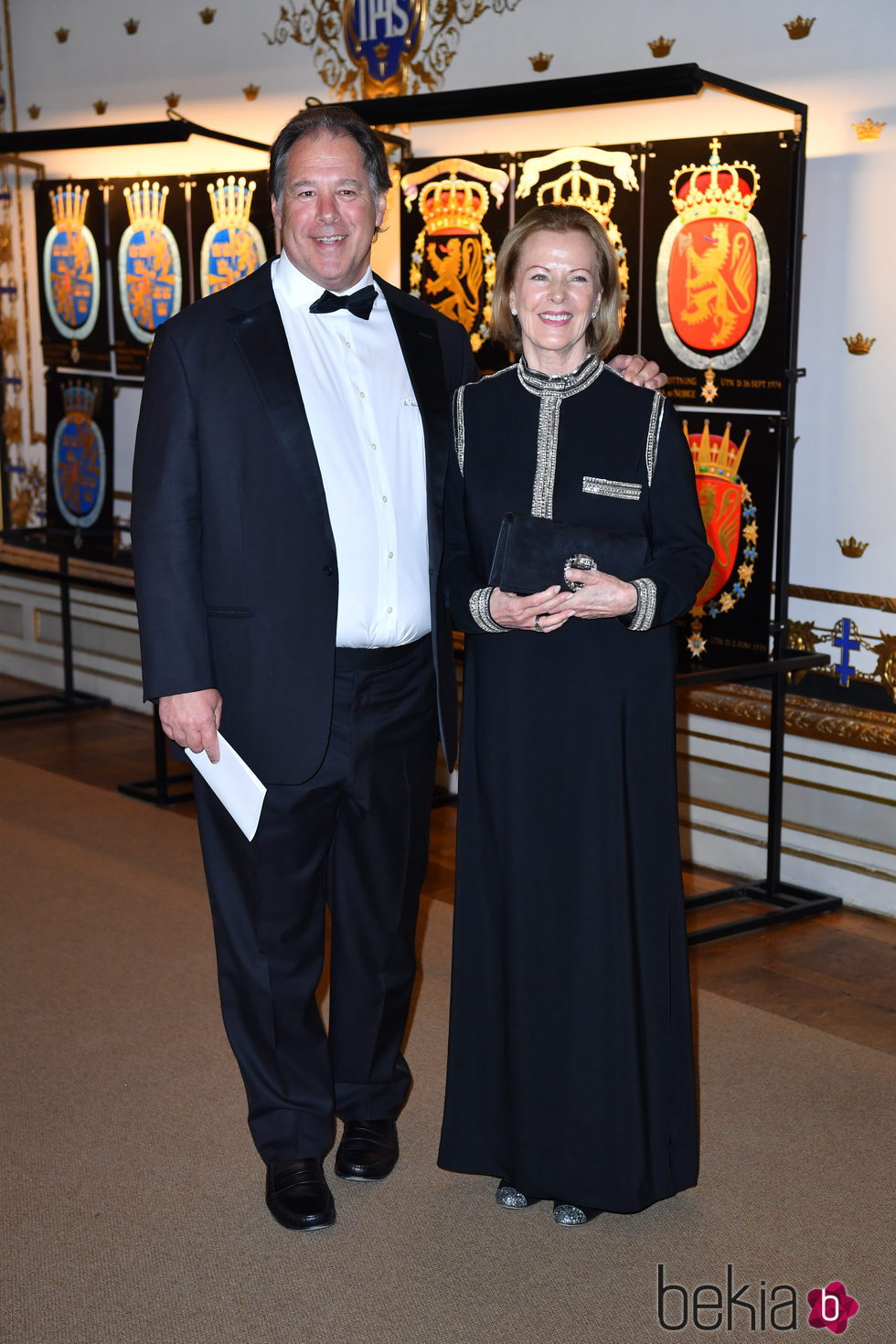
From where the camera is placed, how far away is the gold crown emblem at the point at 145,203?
5242 millimetres

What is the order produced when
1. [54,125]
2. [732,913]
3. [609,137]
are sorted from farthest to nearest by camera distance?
[54,125] < [609,137] < [732,913]

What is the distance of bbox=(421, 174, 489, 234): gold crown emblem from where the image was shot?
4.22 metres

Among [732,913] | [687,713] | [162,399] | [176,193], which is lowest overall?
Answer: [732,913]

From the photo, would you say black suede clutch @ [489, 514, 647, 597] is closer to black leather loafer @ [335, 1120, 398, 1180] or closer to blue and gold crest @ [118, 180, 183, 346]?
black leather loafer @ [335, 1120, 398, 1180]

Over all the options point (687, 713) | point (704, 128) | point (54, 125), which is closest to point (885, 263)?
point (704, 128)

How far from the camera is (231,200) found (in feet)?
16.2

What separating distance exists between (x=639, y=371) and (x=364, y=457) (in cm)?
47

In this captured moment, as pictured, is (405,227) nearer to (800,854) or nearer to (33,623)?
(800,854)

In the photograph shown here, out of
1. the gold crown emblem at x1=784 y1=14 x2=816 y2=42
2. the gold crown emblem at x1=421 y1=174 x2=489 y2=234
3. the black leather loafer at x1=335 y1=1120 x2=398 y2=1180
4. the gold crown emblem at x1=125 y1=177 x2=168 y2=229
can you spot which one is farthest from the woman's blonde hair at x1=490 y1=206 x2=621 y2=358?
the gold crown emblem at x1=125 y1=177 x2=168 y2=229

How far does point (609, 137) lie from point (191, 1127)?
2995 millimetres

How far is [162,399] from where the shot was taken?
89.3 inches

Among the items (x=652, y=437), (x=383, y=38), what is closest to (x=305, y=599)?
(x=652, y=437)

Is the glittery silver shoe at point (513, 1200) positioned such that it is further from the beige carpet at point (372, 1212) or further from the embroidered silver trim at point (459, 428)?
the embroidered silver trim at point (459, 428)

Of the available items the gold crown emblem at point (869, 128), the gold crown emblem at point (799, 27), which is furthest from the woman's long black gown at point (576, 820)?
the gold crown emblem at point (799, 27)
